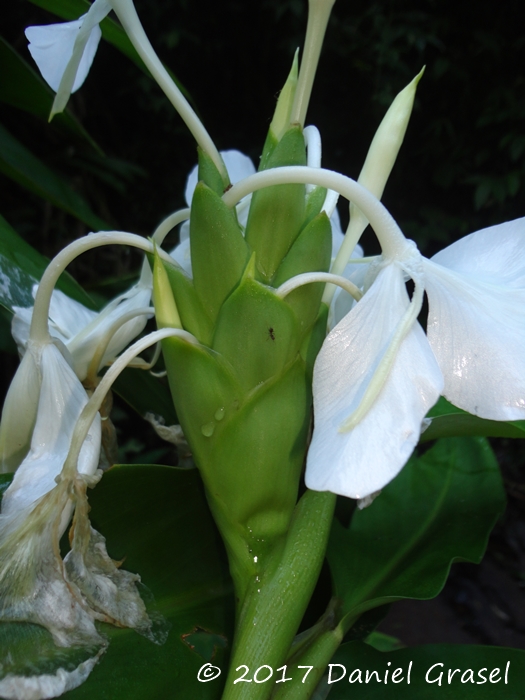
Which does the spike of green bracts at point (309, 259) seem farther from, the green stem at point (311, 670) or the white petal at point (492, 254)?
the green stem at point (311, 670)

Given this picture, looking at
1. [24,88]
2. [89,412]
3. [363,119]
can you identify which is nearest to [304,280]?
[89,412]

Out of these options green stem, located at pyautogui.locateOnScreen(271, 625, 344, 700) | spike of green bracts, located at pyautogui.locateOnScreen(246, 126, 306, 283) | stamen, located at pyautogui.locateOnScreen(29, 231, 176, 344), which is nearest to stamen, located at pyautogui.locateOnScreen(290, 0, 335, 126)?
spike of green bracts, located at pyautogui.locateOnScreen(246, 126, 306, 283)

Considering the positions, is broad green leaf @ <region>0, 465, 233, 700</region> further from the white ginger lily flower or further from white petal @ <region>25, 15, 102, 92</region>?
white petal @ <region>25, 15, 102, 92</region>

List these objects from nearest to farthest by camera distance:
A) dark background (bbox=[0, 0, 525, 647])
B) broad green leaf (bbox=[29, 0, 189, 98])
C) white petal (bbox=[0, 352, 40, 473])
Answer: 1. white petal (bbox=[0, 352, 40, 473])
2. broad green leaf (bbox=[29, 0, 189, 98])
3. dark background (bbox=[0, 0, 525, 647])

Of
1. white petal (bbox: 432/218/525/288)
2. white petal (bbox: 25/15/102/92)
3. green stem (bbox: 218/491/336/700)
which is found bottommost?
green stem (bbox: 218/491/336/700)

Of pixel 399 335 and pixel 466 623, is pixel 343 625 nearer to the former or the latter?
pixel 399 335

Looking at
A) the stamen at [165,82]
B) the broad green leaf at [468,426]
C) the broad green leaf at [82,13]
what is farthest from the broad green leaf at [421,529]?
the broad green leaf at [82,13]

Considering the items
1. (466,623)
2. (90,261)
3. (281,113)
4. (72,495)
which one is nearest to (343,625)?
(72,495)

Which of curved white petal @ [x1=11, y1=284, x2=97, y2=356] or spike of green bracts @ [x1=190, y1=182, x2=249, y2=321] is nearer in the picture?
spike of green bracts @ [x1=190, y1=182, x2=249, y2=321]
